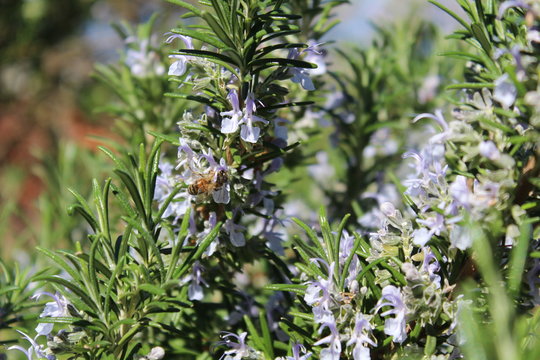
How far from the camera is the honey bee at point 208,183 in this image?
0.55 meters

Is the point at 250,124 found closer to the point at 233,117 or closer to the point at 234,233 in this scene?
the point at 233,117

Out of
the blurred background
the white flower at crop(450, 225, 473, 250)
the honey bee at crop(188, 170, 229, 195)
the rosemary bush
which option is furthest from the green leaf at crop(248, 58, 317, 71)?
the blurred background

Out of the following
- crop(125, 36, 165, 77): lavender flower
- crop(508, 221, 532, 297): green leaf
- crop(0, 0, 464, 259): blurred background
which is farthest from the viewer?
crop(0, 0, 464, 259): blurred background

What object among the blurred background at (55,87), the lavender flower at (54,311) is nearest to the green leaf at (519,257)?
the lavender flower at (54,311)

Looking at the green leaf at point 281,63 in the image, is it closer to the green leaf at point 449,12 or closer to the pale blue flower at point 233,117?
the pale blue flower at point 233,117

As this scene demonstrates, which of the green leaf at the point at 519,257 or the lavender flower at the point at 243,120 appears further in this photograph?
the lavender flower at the point at 243,120

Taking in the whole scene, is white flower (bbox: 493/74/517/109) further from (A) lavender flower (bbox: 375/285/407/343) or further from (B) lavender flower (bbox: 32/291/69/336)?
(B) lavender flower (bbox: 32/291/69/336)

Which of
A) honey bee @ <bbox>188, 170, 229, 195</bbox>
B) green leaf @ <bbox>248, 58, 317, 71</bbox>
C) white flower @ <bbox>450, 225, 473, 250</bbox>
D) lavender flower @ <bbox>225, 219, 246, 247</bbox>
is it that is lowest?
lavender flower @ <bbox>225, 219, 246, 247</bbox>

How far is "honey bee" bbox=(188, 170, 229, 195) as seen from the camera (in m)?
0.55

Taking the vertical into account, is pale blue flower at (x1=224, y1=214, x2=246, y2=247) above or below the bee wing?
below

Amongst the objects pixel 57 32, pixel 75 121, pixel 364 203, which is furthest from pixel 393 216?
pixel 75 121

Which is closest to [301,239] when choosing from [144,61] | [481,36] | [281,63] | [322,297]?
[322,297]

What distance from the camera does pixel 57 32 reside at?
257cm

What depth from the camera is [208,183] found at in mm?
558
